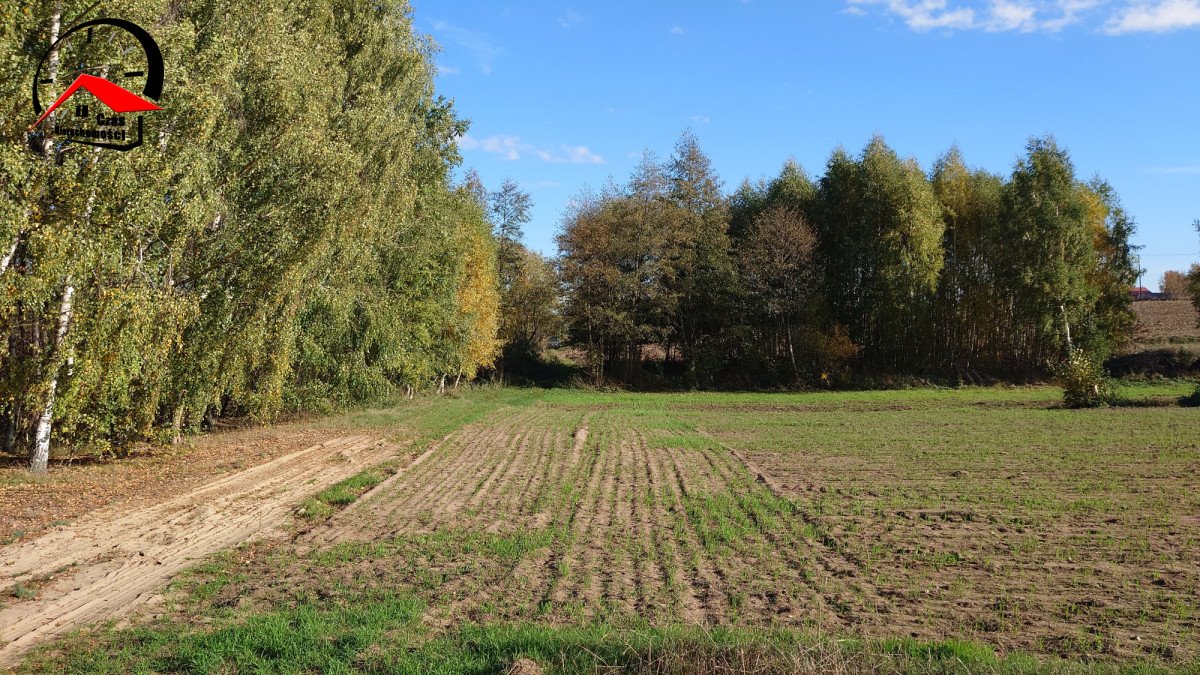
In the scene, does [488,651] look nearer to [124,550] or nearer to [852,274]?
[124,550]

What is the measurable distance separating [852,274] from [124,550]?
4348 centimetres

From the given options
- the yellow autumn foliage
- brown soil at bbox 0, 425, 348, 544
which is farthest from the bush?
brown soil at bbox 0, 425, 348, 544

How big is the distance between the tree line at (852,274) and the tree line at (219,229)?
66.5 ft

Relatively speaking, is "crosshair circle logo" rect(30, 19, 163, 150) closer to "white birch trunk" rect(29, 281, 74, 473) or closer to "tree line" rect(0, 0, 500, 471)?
"tree line" rect(0, 0, 500, 471)

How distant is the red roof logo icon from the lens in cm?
1160

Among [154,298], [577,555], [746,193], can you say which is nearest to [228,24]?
[154,298]

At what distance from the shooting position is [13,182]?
10.5m

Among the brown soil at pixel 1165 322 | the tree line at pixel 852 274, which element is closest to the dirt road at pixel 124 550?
the tree line at pixel 852 274

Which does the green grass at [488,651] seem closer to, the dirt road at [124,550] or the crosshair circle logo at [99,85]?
the dirt road at [124,550]

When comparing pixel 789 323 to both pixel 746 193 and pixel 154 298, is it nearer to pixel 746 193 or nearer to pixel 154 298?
pixel 746 193

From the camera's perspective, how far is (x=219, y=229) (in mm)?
16891

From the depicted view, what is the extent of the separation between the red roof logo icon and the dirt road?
6511 millimetres

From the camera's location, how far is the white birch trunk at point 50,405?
12148mm

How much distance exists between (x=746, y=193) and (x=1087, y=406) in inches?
1125
